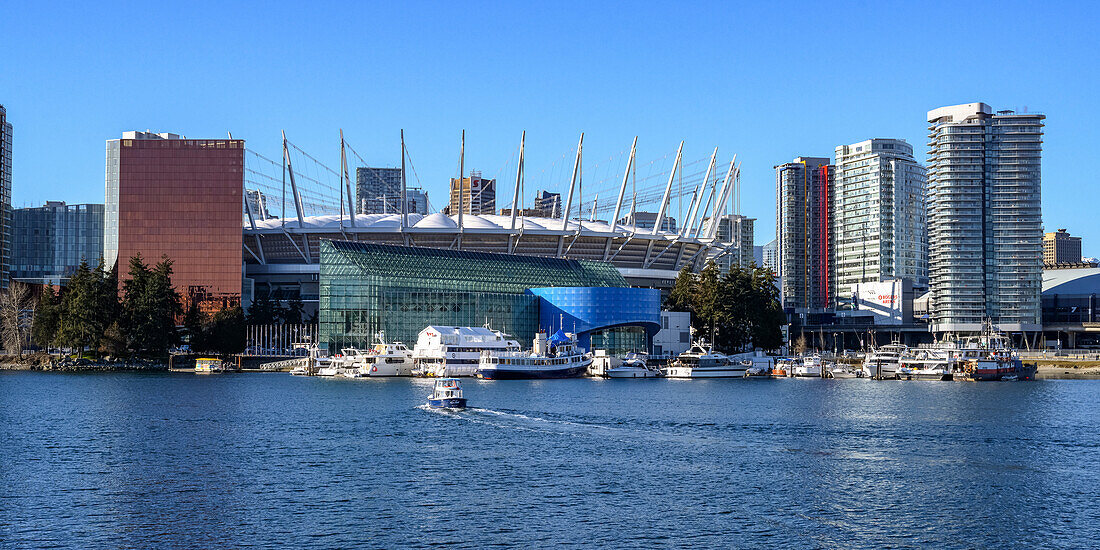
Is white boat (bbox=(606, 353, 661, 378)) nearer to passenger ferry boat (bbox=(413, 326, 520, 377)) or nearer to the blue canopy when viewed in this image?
the blue canopy

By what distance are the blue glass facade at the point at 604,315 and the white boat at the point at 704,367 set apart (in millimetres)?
18009

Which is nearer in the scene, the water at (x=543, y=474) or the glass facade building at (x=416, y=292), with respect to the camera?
the water at (x=543, y=474)

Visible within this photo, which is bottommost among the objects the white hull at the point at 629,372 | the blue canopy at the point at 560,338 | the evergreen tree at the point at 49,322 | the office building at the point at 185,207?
the white hull at the point at 629,372

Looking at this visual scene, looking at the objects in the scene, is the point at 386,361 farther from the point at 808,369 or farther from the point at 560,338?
the point at 808,369

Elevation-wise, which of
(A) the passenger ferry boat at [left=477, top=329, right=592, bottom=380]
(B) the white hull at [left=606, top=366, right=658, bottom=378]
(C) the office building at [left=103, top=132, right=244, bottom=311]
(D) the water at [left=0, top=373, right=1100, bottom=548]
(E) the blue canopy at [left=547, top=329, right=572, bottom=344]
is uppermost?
(C) the office building at [left=103, top=132, right=244, bottom=311]

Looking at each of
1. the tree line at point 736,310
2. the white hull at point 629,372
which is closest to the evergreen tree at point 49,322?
the white hull at point 629,372

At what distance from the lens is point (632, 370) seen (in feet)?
465

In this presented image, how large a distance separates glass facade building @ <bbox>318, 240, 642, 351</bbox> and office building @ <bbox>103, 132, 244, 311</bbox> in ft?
122

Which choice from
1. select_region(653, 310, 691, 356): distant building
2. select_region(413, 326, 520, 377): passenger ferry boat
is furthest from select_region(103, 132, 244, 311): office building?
select_region(653, 310, 691, 356): distant building

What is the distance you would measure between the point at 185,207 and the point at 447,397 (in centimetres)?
11434

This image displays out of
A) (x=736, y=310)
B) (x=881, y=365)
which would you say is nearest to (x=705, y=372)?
(x=736, y=310)

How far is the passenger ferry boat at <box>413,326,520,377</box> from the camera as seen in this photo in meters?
132

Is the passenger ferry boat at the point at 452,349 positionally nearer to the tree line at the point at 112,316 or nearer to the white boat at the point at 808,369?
the tree line at the point at 112,316

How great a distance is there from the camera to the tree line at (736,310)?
162 metres
